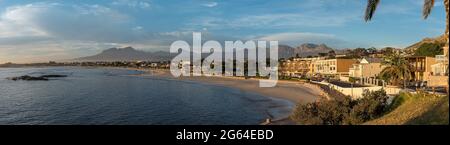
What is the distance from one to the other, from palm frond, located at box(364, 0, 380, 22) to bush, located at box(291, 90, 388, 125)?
290 inches

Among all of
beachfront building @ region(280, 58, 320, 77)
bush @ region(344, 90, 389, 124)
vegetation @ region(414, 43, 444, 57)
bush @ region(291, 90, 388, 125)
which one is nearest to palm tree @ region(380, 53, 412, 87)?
bush @ region(291, 90, 388, 125)

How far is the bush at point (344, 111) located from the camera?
22.7 meters

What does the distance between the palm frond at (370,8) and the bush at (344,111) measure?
7355 mm

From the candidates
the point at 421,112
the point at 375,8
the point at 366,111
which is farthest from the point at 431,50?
the point at 375,8

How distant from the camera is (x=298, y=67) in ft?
420

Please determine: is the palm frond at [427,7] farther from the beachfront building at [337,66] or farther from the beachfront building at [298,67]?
the beachfront building at [298,67]

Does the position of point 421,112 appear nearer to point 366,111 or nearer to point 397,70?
point 366,111

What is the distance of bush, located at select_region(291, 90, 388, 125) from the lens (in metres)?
22.7

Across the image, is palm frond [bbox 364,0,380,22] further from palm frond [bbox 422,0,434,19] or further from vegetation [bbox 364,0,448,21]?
palm frond [bbox 422,0,434,19]

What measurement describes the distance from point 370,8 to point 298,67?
11294cm

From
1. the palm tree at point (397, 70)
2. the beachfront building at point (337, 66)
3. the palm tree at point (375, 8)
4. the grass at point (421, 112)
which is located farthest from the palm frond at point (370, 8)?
the beachfront building at point (337, 66)
